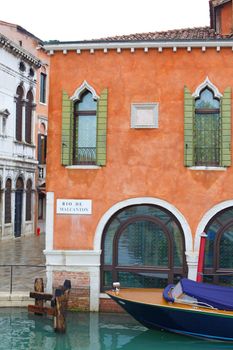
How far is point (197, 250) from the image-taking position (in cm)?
1125

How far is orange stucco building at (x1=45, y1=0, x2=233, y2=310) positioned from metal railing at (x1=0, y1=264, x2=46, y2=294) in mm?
1678

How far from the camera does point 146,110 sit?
11.6 metres

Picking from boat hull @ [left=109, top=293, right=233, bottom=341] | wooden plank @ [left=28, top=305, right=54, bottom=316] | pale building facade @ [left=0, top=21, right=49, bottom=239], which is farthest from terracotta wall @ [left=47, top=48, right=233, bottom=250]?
pale building facade @ [left=0, top=21, right=49, bottom=239]

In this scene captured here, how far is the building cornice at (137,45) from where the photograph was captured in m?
11.2

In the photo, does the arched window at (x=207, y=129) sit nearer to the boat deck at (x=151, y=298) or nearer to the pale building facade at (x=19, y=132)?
the boat deck at (x=151, y=298)

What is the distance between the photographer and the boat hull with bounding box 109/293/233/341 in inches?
377

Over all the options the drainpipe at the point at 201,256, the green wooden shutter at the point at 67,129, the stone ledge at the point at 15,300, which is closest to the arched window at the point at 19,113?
the green wooden shutter at the point at 67,129

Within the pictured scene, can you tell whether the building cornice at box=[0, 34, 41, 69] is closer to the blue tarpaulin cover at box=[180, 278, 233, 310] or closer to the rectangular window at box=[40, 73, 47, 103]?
the rectangular window at box=[40, 73, 47, 103]

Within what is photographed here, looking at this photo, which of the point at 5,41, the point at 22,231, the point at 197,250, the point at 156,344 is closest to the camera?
the point at 156,344

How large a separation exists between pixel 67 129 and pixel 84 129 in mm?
438

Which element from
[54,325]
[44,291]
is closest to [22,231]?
[44,291]

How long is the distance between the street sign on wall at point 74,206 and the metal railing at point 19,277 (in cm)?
170

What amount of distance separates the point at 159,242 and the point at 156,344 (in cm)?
242

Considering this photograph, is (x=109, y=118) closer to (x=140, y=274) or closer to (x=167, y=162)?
(x=167, y=162)
